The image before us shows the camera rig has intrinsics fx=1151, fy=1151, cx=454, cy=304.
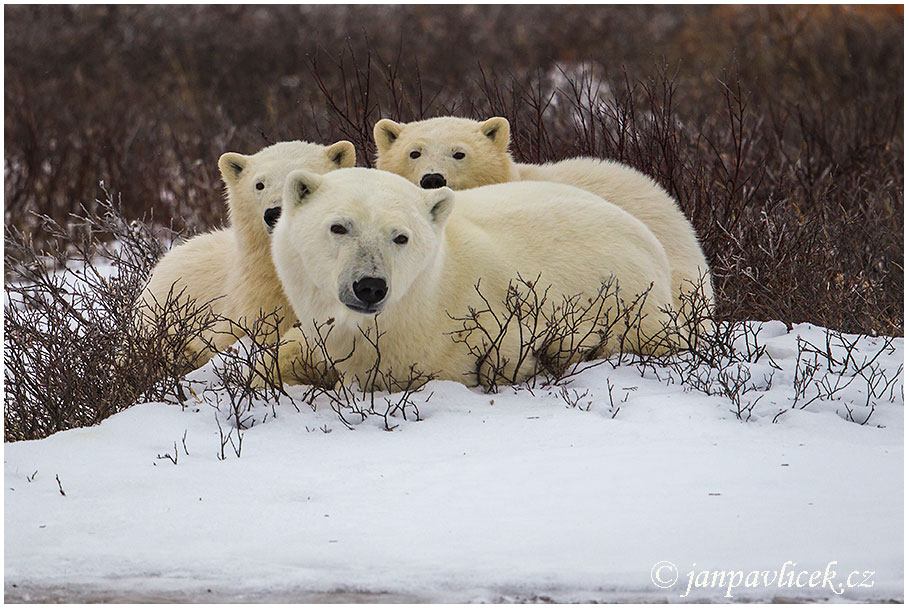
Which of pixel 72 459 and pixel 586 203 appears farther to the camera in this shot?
pixel 586 203

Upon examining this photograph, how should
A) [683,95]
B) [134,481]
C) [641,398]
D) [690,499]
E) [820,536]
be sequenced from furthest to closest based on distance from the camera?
[683,95], [641,398], [134,481], [690,499], [820,536]

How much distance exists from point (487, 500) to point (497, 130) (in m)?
2.19

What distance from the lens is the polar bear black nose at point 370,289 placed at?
3309 mm

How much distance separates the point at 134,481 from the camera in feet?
10.1

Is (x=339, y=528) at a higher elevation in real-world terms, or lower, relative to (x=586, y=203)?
lower

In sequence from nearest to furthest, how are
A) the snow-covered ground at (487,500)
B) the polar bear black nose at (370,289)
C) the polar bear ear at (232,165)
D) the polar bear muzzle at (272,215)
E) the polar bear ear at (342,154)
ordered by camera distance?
the snow-covered ground at (487,500) → the polar bear black nose at (370,289) → the polar bear muzzle at (272,215) → the polar bear ear at (232,165) → the polar bear ear at (342,154)

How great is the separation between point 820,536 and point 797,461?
0.51 metres

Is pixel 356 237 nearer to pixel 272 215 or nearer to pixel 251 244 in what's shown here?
pixel 272 215

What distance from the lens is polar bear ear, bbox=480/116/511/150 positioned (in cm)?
469

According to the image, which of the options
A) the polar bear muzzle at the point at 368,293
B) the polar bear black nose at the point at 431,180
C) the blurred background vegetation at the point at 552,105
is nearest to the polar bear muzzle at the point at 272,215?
the polar bear muzzle at the point at 368,293

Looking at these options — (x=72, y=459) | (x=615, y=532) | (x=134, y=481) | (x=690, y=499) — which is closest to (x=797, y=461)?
(x=690, y=499)

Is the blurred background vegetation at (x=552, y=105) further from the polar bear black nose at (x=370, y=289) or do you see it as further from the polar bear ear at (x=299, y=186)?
the polar bear black nose at (x=370, y=289)

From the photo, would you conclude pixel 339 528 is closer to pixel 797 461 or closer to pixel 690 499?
pixel 690 499

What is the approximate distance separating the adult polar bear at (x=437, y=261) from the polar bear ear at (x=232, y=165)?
1.69ft
